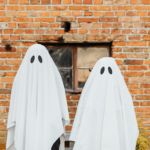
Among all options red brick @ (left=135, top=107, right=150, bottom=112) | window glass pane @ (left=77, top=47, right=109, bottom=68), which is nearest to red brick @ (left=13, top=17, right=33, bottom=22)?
window glass pane @ (left=77, top=47, right=109, bottom=68)

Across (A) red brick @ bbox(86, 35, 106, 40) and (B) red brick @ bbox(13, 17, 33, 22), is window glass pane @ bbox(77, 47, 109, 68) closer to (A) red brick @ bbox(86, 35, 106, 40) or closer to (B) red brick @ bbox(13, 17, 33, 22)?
(A) red brick @ bbox(86, 35, 106, 40)

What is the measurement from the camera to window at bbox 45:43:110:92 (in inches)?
128

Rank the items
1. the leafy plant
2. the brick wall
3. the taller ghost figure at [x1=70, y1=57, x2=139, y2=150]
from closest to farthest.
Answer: the taller ghost figure at [x1=70, y1=57, x2=139, y2=150], the leafy plant, the brick wall

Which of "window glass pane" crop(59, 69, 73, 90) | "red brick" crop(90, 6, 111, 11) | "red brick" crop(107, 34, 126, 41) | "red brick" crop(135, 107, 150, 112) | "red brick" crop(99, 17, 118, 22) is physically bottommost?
"red brick" crop(135, 107, 150, 112)

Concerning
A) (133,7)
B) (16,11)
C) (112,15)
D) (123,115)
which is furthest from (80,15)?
(123,115)

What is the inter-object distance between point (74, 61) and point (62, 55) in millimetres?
247

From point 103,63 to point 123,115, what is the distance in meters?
0.65

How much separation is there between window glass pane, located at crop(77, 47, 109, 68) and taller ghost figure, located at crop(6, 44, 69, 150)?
3.62 ft

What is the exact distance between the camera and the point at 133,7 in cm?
306

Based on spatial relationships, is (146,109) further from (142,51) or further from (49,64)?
(49,64)

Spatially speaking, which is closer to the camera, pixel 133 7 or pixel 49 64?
pixel 49 64

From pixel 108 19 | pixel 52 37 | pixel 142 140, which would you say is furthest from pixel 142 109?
pixel 52 37

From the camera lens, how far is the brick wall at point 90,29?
3.06m

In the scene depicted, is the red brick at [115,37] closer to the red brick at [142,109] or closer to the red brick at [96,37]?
the red brick at [96,37]
